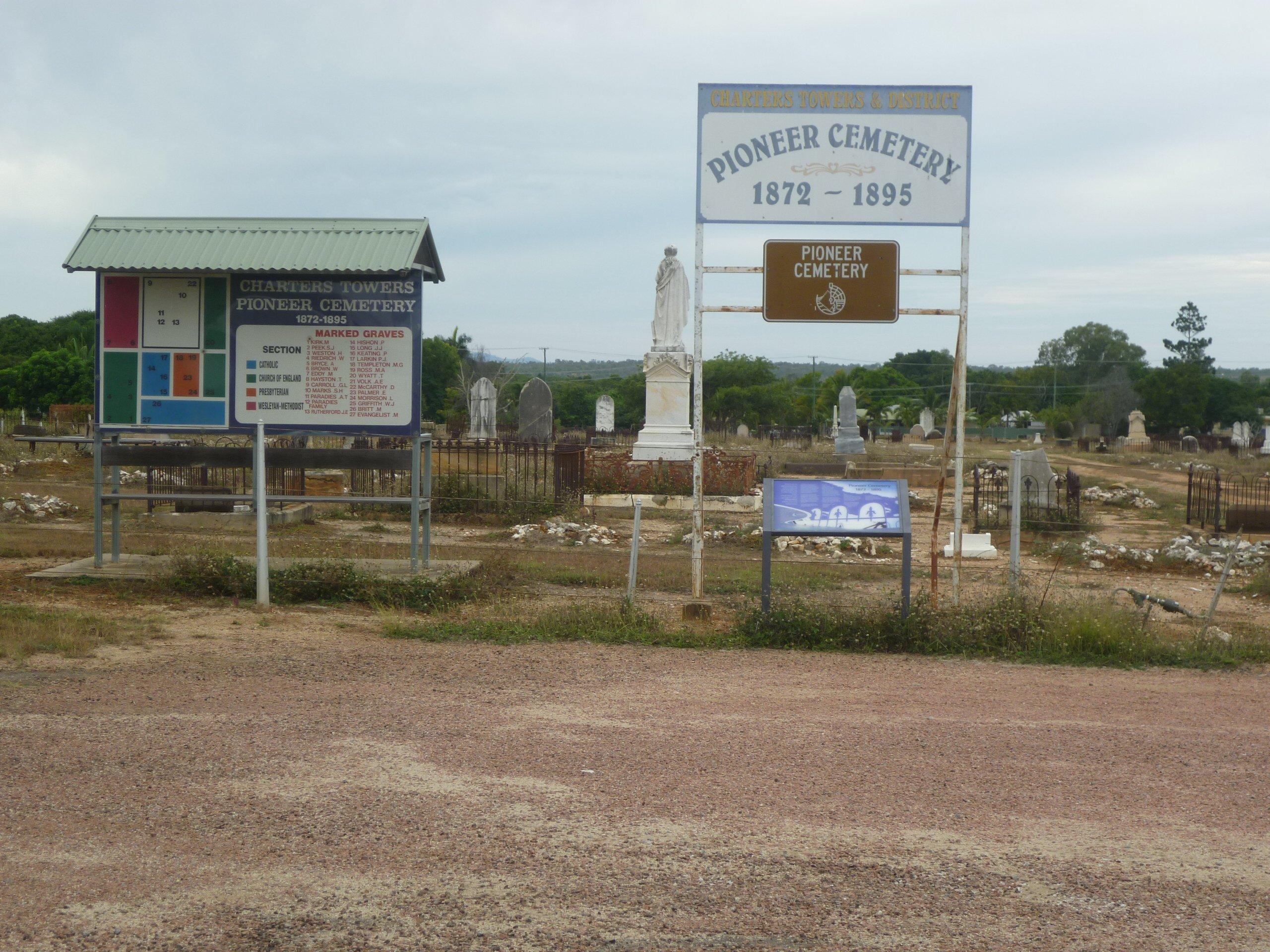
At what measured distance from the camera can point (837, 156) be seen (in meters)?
9.51

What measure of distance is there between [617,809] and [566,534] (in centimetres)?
1158

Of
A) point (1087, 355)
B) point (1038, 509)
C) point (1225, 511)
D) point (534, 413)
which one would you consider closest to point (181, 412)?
point (1038, 509)

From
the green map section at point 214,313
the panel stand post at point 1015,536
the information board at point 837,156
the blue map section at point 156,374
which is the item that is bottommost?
the panel stand post at point 1015,536

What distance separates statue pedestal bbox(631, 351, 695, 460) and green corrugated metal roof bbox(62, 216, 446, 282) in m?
13.6

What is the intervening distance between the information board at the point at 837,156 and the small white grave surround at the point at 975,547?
22.6ft

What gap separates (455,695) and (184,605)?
4.05 m

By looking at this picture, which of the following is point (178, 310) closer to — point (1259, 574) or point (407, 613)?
point (407, 613)

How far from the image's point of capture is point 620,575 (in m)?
12.4

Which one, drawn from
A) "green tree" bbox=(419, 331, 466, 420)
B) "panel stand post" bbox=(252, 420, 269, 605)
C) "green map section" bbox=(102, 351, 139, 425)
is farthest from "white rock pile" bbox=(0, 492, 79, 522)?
"green tree" bbox=(419, 331, 466, 420)

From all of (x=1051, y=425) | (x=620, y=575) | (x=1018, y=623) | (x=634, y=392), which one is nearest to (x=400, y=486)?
(x=620, y=575)

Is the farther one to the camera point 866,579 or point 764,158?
point 866,579

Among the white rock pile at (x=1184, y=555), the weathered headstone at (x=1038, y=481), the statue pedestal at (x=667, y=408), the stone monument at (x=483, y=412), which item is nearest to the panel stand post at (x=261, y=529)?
the white rock pile at (x=1184, y=555)

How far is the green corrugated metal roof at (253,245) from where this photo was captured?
1067cm

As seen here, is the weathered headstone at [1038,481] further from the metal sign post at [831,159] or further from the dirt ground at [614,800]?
the dirt ground at [614,800]
